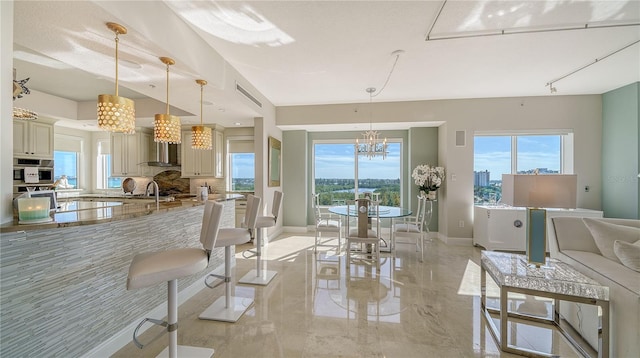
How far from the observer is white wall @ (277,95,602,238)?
442 centimetres

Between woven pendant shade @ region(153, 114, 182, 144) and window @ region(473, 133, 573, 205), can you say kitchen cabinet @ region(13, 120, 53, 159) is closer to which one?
woven pendant shade @ region(153, 114, 182, 144)

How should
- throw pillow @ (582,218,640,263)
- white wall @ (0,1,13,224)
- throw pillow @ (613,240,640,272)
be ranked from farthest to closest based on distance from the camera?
throw pillow @ (582,218,640,263) < throw pillow @ (613,240,640,272) < white wall @ (0,1,13,224)

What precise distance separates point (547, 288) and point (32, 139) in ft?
24.6

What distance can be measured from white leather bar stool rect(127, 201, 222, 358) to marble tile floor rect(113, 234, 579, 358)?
339mm

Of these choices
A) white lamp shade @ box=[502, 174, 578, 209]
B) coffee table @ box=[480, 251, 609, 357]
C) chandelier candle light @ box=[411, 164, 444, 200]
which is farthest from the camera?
chandelier candle light @ box=[411, 164, 444, 200]

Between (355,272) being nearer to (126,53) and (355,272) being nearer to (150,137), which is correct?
(126,53)

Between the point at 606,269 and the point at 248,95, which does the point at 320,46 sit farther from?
the point at 606,269

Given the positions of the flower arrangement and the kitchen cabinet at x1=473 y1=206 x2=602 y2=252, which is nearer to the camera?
the kitchen cabinet at x1=473 y1=206 x2=602 y2=252

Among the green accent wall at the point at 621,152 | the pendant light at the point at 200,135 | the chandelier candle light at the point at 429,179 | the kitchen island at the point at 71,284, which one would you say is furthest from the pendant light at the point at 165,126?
the green accent wall at the point at 621,152

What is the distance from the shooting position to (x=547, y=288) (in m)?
1.79

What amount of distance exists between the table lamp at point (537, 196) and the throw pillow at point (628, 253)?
454mm

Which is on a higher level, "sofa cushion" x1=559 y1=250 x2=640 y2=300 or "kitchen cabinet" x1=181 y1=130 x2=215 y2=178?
"kitchen cabinet" x1=181 y1=130 x2=215 y2=178

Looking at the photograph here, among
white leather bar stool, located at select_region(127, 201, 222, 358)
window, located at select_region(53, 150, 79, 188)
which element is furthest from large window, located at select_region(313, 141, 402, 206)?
window, located at select_region(53, 150, 79, 188)

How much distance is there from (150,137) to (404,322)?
6143 millimetres
